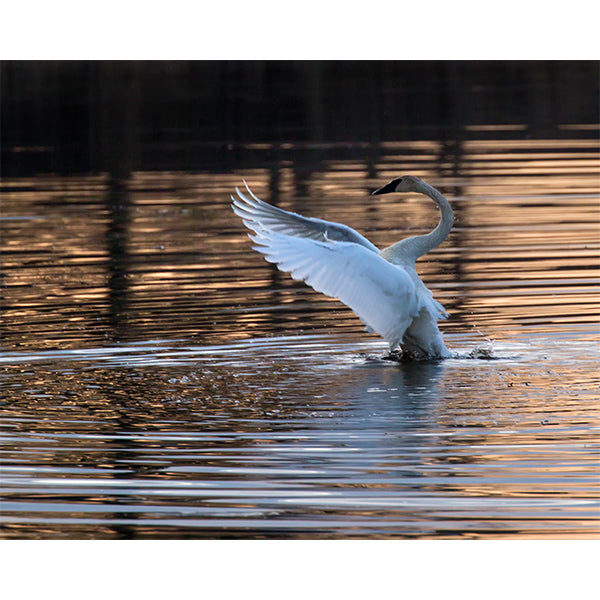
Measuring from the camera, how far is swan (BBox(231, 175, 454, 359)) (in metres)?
10.3

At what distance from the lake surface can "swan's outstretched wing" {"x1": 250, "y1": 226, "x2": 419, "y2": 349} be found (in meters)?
0.46

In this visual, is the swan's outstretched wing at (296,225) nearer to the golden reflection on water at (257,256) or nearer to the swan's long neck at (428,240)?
the swan's long neck at (428,240)

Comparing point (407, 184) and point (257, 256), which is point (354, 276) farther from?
point (257, 256)

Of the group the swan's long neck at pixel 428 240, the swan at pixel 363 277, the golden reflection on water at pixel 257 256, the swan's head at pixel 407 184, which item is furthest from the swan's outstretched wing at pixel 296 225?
the golden reflection on water at pixel 257 256

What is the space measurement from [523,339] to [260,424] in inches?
130

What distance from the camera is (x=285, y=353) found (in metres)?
11.1

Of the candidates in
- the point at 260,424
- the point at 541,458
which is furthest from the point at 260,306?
the point at 541,458

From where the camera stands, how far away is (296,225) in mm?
11492

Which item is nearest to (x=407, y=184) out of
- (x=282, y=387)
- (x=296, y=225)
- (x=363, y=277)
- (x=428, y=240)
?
(x=428, y=240)

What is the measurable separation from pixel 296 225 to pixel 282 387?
76.2 inches

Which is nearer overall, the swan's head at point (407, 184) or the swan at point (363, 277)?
the swan at point (363, 277)

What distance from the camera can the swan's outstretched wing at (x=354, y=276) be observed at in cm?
1023

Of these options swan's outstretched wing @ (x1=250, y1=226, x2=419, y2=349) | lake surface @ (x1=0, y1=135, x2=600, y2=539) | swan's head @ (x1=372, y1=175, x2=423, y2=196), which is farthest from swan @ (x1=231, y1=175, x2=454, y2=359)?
swan's head @ (x1=372, y1=175, x2=423, y2=196)
